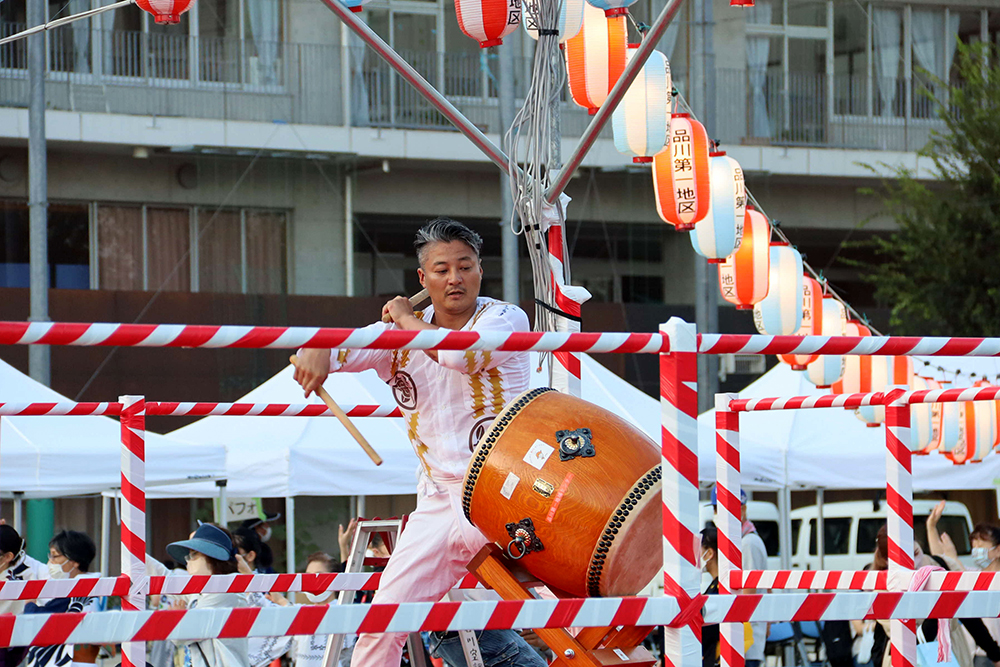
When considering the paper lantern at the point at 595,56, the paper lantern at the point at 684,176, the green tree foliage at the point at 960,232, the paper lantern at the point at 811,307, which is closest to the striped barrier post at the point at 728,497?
the paper lantern at the point at 595,56

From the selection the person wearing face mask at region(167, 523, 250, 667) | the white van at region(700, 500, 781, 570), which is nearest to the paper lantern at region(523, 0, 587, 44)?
the person wearing face mask at region(167, 523, 250, 667)

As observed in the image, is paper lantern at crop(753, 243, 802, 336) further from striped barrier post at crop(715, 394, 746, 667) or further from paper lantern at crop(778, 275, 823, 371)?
striped barrier post at crop(715, 394, 746, 667)

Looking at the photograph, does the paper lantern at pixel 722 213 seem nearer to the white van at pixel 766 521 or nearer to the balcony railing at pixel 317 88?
the white van at pixel 766 521

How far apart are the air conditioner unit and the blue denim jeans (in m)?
15.6

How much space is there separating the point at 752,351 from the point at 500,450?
0.82 metres

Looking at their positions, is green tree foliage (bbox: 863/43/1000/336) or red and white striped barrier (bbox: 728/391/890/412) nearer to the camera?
red and white striped barrier (bbox: 728/391/890/412)

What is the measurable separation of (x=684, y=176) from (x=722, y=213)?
0.64 m

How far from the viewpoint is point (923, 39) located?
22.4m

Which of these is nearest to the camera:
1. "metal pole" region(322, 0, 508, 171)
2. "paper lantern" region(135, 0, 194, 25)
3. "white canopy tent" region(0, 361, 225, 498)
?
"metal pole" region(322, 0, 508, 171)

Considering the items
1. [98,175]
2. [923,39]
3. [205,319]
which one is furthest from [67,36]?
[923,39]

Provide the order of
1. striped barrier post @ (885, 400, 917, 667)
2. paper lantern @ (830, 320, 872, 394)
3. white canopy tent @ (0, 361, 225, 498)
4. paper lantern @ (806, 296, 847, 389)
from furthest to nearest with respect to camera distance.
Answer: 1. paper lantern @ (830, 320, 872, 394)
2. paper lantern @ (806, 296, 847, 389)
3. white canopy tent @ (0, 361, 225, 498)
4. striped barrier post @ (885, 400, 917, 667)

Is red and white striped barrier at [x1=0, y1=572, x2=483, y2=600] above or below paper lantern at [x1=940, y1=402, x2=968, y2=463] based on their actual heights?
above

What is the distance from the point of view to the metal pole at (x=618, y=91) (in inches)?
234

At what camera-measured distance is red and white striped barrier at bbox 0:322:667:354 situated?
109 inches
